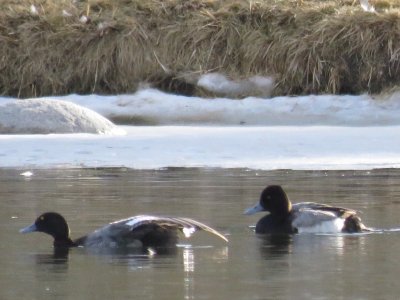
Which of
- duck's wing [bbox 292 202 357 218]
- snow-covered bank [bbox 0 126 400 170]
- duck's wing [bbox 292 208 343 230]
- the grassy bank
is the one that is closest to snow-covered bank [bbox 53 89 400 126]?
the grassy bank

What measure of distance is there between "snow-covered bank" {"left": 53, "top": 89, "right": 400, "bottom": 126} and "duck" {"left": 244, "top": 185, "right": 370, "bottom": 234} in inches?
396

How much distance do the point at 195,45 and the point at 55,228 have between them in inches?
546

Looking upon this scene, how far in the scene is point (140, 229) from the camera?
883cm

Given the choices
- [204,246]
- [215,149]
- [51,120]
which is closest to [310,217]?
[204,246]

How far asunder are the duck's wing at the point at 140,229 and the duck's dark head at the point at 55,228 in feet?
0.49

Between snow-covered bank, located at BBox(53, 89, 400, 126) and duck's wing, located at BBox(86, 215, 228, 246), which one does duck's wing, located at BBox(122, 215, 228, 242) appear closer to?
duck's wing, located at BBox(86, 215, 228, 246)

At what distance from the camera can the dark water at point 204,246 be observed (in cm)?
714

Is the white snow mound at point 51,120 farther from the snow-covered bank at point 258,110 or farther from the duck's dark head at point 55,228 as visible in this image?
the duck's dark head at point 55,228

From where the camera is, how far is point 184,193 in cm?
1195

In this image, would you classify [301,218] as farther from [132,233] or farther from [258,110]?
[258,110]

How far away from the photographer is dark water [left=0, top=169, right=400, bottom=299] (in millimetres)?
7141

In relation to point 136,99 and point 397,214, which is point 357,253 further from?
point 136,99

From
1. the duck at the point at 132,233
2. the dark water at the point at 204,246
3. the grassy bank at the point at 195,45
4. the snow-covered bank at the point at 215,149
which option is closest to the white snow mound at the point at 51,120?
the snow-covered bank at the point at 215,149

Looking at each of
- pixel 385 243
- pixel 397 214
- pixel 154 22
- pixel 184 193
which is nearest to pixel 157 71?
pixel 154 22
